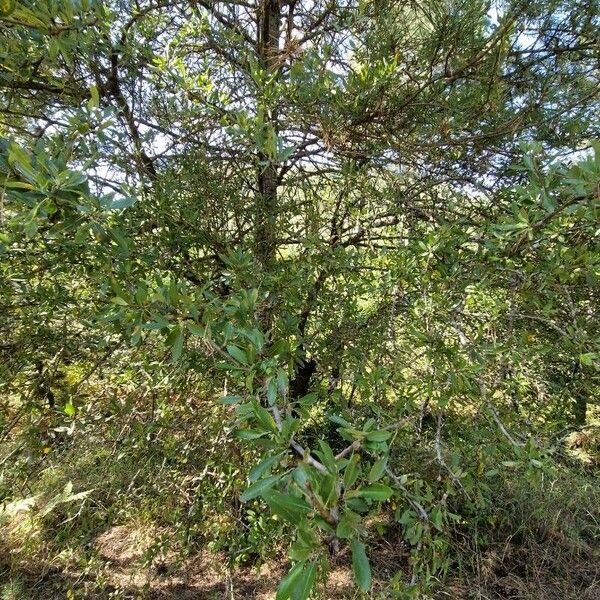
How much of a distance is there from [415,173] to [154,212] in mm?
1185

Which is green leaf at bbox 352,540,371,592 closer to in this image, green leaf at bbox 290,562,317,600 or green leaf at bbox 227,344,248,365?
green leaf at bbox 290,562,317,600

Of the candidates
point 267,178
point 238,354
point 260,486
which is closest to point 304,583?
point 260,486

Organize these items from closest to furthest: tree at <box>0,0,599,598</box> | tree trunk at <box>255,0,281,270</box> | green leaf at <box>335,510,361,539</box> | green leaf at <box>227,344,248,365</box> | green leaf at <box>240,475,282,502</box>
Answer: green leaf at <box>335,510,361,539</box> < green leaf at <box>240,475,282,502</box> < green leaf at <box>227,344,248,365</box> < tree at <box>0,0,599,598</box> < tree trunk at <box>255,0,281,270</box>

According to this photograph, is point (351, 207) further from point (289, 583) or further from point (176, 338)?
point (289, 583)

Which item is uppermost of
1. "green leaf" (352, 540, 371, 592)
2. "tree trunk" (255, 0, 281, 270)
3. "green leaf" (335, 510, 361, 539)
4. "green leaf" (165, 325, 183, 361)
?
"tree trunk" (255, 0, 281, 270)

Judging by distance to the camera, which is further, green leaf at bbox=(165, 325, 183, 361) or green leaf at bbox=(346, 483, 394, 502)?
green leaf at bbox=(165, 325, 183, 361)

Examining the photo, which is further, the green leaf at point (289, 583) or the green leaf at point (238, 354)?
the green leaf at point (238, 354)

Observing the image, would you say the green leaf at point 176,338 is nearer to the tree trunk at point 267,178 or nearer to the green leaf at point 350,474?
the green leaf at point 350,474

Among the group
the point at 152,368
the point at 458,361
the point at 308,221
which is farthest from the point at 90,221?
the point at 308,221

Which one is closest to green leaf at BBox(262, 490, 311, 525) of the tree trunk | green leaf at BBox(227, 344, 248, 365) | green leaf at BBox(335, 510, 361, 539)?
green leaf at BBox(335, 510, 361, 539)

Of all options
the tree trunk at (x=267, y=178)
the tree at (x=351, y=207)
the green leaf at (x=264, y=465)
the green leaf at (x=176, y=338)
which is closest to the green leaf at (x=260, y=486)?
the green leaf at (x=264, y=465)

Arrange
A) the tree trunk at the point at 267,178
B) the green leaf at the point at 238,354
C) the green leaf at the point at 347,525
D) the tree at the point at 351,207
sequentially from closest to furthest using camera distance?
the green leaf at the point at 347,525 → the green leaf at the point at 238,354 → the tree at the point at 351,207 → the tree trunk at the point at 267,178

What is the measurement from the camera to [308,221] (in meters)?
1.99

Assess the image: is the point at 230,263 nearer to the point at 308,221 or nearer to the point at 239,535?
the point at 308,221
